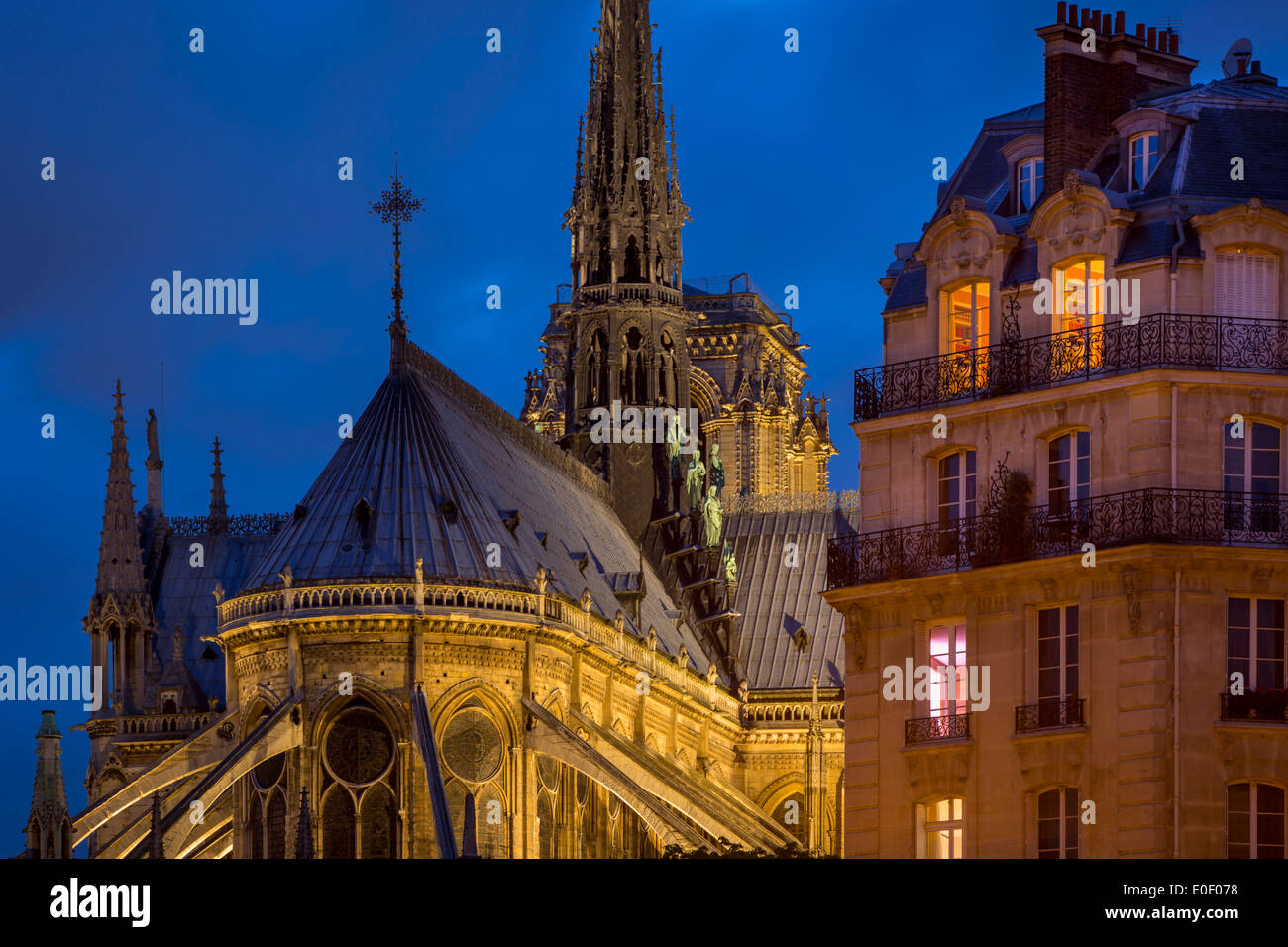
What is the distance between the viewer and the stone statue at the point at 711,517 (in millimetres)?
104875

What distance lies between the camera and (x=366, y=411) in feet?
266

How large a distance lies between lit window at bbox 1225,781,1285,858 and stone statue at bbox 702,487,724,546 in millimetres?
59360

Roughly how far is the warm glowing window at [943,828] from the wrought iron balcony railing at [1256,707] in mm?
4630

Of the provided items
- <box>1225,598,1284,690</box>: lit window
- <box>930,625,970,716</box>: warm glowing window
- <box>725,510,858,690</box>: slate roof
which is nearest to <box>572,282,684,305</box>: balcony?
<box>725,510,858,690</box>: slate roof

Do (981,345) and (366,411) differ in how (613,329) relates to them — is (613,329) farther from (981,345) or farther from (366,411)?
(981,345)

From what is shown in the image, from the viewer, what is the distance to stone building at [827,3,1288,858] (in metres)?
46.3

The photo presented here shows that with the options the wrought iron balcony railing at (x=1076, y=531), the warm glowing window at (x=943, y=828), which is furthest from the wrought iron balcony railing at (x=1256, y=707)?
the warm glowing window at (x=943, y=828)

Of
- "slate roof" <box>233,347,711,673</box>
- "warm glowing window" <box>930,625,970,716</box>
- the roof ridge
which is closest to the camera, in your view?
"warm glowing window" <box>930,625,970,716</box>

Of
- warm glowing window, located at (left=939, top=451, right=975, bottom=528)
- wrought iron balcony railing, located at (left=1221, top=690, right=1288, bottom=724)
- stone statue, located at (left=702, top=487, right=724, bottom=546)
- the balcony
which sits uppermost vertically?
the balcony

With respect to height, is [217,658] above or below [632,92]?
below

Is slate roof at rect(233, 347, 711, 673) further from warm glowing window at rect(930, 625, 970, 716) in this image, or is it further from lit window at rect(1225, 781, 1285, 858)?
lit window at rect(1225, 781, 1285, 858)

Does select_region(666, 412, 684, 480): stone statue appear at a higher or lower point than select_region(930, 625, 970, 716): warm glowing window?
higher
